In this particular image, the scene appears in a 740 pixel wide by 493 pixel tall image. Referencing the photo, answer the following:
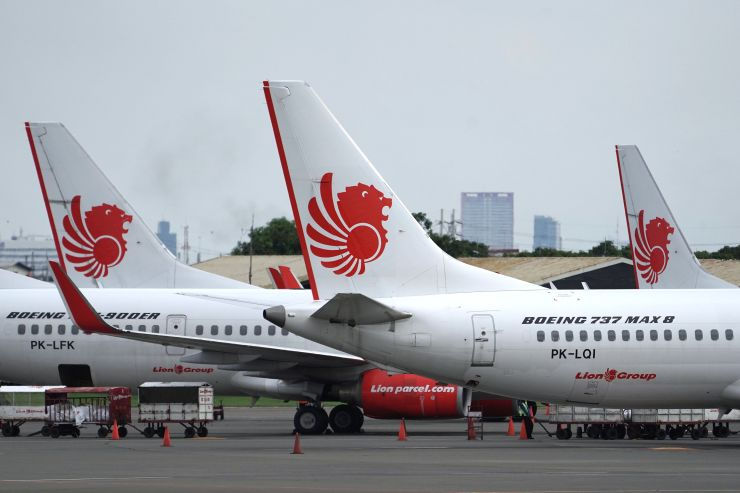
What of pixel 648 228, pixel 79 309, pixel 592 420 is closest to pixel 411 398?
pixel 592 420

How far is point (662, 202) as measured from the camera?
149ft

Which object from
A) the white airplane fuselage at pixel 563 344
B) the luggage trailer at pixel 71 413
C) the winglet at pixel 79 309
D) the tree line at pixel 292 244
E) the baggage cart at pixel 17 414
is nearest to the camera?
the white airplane fuselage at pixel 563 344

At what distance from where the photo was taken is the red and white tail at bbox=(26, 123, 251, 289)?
43.7 metres

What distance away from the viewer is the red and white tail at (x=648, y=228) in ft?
148

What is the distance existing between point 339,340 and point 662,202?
20571mm

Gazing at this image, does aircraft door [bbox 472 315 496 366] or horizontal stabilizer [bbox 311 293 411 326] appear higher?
horizontal stabilizer [bbox 311 293 411 326]

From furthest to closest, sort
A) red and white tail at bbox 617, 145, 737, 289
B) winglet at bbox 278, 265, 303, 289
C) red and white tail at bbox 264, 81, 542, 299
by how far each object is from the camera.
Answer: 1. winglet at bbox 278, 265, 303, 289
2. red and white tail at bbox 617, 145, 737, 289
3. red and white tail at bbox 264, 81, 542, 299

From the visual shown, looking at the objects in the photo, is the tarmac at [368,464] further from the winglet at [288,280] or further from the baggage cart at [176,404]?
the winglet at [288,280]

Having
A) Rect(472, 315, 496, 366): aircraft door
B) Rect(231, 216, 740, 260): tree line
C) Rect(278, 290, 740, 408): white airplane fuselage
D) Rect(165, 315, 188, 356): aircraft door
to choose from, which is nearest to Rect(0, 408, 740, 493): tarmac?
Rect(278, 290, 740, 408): white airplane fuselage

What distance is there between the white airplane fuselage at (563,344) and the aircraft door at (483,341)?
0.02 meters

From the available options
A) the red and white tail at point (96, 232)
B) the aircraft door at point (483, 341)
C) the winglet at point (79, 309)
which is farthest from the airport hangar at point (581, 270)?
the winglet at point (79, 309)

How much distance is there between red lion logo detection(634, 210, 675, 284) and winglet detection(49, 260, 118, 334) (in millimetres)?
21340

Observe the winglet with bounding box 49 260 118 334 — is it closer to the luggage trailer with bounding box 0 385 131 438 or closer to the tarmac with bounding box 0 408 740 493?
the tarmac with bounding box 0 408 740 493

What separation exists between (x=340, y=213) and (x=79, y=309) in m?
6.87
